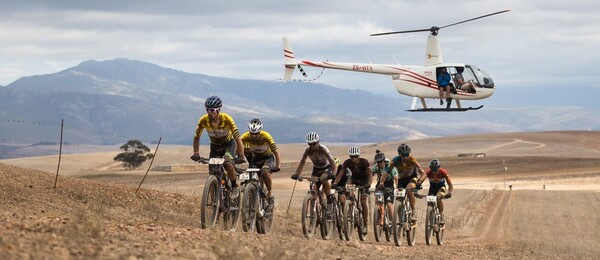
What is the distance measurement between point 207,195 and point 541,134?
14017 cm

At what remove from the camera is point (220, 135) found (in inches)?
617

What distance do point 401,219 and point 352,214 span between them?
1190mm

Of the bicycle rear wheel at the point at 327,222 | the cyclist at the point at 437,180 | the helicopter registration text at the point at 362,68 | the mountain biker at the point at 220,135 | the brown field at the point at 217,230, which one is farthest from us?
the helicopter registration text at the point at 362,68

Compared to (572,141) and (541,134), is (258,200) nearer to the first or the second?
(572,141)

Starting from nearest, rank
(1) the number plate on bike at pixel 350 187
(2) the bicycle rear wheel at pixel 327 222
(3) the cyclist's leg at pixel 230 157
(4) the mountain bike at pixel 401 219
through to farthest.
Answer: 1. (3) the cyclist's leg at pixel 230 157
2. (2) the bicycle rear wheel at pixel 327 222
3. (1) the number plate on bike at pixel 350 187
4. (4) the mountain bike at pixel 401 219

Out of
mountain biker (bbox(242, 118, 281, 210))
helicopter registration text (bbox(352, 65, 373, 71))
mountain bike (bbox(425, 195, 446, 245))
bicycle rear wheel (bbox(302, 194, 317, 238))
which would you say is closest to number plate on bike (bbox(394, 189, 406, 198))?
mountain bike (bbox(425, 195, 446, 245))

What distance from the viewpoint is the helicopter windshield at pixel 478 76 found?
4147 centimetres

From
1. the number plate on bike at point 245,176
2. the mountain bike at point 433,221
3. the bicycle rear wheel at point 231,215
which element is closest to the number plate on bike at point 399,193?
the mountain bike at point 433,221

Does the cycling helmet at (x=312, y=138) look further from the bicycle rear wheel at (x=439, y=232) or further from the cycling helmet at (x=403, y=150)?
the bicycle rear wheel at (x=439, y=232)

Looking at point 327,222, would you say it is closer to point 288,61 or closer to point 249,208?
point 249,208

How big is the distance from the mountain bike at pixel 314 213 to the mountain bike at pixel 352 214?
45 cm

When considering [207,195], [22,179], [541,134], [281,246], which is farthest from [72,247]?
[541,134]

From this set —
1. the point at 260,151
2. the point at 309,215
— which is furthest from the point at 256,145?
the point at 309,215

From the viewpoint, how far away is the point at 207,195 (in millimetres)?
15344
